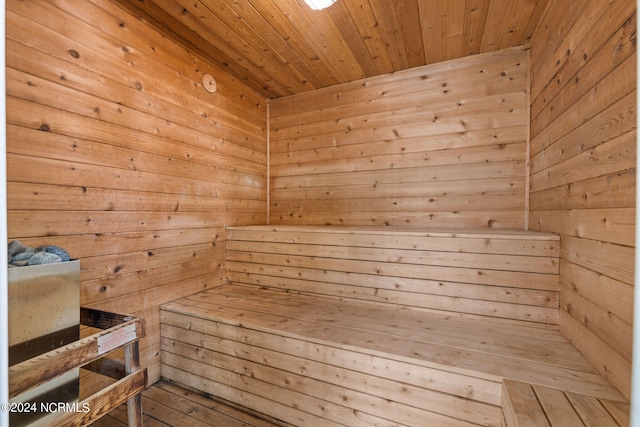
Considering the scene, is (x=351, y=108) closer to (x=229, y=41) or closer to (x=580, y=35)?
(x=229, y=41)

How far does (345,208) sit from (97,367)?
2182mm

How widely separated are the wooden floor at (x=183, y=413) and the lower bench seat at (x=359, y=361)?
0.06m

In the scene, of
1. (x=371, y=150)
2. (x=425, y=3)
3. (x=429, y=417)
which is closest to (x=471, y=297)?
(x=429, y=417)

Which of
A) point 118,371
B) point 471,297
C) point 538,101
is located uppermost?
point 538,101

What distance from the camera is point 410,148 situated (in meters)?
2.54

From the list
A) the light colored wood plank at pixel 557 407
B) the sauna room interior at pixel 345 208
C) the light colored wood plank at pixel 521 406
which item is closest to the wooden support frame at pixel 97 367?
the sauna room interior at pixel 345 208

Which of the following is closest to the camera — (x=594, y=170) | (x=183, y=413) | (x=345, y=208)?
(x=594, y=170)

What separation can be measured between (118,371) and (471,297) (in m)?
1.96

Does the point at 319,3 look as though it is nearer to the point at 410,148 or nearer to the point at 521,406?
the point at 410,148

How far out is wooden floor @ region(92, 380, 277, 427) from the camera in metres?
1.58

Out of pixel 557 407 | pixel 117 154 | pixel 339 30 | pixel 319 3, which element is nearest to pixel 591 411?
pixel 557 407

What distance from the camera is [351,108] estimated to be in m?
2.81

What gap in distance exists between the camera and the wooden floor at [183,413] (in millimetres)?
1577

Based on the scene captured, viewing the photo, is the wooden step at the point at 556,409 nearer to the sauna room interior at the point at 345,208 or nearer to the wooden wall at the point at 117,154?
the sauna room interior at the point at 345,208
